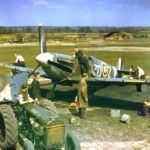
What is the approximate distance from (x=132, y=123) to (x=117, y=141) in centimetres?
187

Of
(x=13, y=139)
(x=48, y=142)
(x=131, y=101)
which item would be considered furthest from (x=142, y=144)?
(x=131, y=101)

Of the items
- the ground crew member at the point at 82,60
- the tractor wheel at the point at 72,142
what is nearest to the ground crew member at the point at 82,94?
the ground crew member at the point at 82,60

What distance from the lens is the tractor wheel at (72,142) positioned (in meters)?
6.02

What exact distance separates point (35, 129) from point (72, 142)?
837 millimetres

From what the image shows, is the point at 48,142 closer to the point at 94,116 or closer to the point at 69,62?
the point at 94,116

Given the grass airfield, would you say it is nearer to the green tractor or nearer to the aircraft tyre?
the green tractor

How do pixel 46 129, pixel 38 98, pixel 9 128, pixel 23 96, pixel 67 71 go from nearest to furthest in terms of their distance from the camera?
pixel 46 129
pixel 9 128
pixel 23 96
pixel 38 98
pixel 67 71

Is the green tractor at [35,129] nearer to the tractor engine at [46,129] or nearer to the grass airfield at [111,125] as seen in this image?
the tractor engine at [46,129]

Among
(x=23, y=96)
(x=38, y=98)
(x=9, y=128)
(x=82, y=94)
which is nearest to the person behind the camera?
(x=9, y=128)

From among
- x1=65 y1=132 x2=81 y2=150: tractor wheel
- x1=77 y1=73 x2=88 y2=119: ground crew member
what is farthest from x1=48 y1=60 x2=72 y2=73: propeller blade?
x1=65 y1=132 x2=81 y2=150: tractor wheel

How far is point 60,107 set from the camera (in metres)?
11.3

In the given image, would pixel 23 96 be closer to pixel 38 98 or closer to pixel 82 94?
pixel 38 98

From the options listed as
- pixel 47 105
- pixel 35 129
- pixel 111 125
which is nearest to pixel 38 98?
pixel 47 105

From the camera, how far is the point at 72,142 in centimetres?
608
